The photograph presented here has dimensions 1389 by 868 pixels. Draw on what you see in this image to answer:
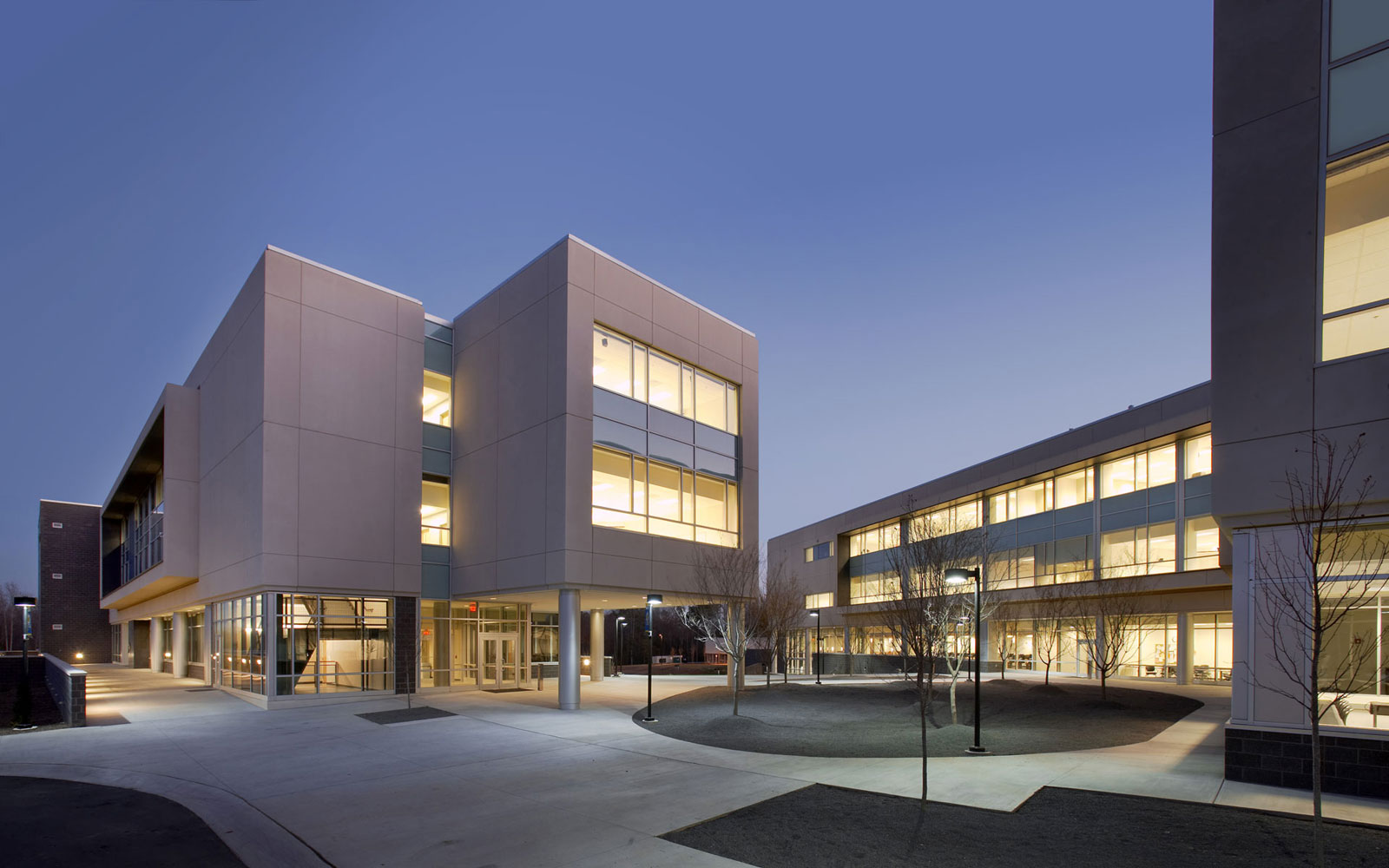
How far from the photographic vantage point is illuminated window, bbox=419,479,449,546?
1151 inches

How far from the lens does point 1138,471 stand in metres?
35.9

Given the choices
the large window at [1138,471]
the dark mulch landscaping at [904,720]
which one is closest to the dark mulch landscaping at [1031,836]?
the dark mulch landscaping at [904,720]

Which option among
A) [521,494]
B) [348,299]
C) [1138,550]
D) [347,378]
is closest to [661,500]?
[521,494]

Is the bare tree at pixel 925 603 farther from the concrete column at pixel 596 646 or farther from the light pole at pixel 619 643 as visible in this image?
the light pole at pixel 619 643

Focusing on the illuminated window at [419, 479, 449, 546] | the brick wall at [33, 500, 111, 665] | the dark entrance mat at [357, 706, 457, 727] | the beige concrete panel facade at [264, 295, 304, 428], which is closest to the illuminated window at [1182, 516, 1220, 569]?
the dark entrance mat at [357, 706, 457, 727]

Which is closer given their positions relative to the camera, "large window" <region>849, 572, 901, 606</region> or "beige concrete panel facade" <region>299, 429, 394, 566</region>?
"beige concrete panel facade" <region>299, 429, 394, 566</region>

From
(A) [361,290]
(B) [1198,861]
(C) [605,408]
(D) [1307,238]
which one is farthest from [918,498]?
(B) [1198,861]

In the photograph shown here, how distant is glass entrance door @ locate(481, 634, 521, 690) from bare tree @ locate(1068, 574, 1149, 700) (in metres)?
20.8

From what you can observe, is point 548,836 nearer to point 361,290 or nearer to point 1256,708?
point 1256,708

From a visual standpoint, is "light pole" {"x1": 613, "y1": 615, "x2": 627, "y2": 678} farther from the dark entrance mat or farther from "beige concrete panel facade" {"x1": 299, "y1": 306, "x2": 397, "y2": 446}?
"beige concrete panel facade" {"x1": 299, "y1": 306, "x2": 397, "y2": 446}

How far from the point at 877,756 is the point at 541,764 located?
634 cm

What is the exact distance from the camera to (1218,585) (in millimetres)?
31969

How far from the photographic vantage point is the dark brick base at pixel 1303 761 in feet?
36.6

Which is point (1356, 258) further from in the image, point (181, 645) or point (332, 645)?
point (181, 645)
